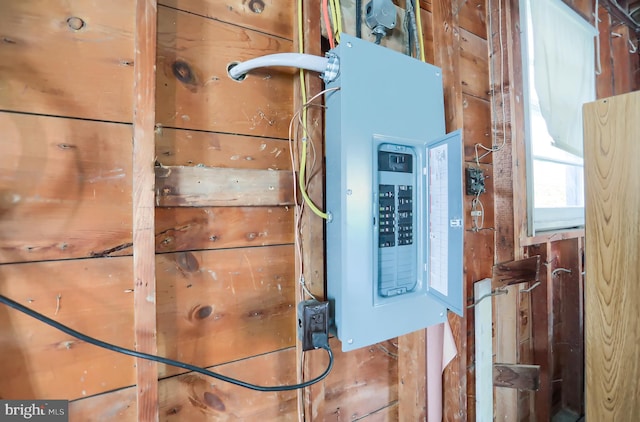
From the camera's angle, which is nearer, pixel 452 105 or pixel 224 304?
pixel 224 304

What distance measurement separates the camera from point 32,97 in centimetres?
50

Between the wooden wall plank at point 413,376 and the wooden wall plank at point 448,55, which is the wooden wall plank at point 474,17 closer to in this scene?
the wooden wall plank at point 448,55

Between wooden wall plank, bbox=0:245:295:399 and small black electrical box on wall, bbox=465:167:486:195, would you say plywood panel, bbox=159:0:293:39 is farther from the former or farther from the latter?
small black electrical box on wall, bbox=465:167:486:195

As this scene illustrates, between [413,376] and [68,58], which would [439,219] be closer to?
[413,376]

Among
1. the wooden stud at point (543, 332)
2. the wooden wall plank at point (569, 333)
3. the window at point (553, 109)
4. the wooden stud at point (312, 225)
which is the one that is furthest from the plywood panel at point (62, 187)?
the wooden wall plank at point (569, 333)

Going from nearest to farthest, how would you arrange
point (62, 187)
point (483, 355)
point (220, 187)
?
point (62, 187) < point (220, 187) < point (483, 355)

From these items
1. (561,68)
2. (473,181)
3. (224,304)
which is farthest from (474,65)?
(224,304)

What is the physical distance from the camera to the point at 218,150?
658 millimetres

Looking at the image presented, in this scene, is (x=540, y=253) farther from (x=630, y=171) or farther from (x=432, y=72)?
(x=432, y=72)

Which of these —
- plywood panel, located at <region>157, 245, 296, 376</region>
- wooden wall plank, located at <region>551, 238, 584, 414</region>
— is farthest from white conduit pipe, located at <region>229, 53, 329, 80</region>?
wooden wall plank, located at <region>551, 238, 584, 414</region>

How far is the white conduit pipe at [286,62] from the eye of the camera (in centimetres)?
63

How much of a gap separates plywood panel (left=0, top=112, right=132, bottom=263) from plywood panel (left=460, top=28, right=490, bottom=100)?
124 cm

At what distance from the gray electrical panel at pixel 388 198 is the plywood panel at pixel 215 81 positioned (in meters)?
0.16

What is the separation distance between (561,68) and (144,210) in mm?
2088
